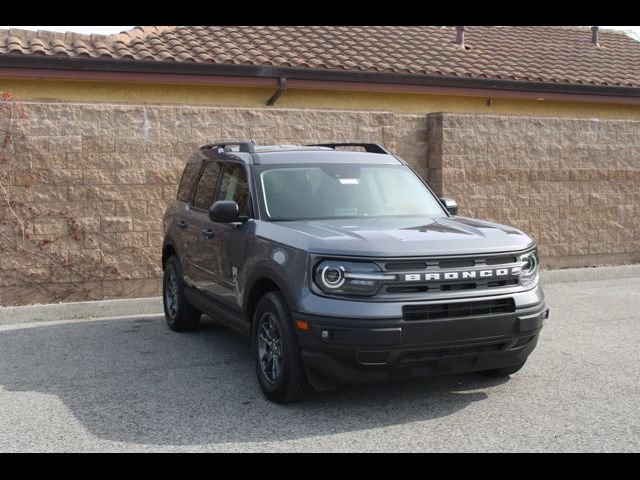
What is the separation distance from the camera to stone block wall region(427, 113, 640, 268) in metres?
11.9

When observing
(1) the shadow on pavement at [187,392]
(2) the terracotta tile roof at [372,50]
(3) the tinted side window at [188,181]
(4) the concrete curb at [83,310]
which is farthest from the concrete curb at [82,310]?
(2) the terracotta tile roof at [372,50]

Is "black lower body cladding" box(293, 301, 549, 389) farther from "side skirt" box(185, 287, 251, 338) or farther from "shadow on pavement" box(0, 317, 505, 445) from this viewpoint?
"side skirt" box(185, 287, 251, 338)

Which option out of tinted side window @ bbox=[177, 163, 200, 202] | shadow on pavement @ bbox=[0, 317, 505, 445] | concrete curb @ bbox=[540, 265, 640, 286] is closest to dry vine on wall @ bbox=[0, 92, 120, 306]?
shadow on pavement @ bbox=[0, 317, 505, 445]

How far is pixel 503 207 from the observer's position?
12.2 metres

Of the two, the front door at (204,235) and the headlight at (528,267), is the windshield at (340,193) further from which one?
the headlight at (528,267)

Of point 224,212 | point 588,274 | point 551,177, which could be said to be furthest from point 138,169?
point 588,274

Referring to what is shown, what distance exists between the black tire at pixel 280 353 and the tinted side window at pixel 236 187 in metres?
1.10

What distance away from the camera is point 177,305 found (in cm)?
846

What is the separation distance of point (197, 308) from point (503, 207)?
6145mm

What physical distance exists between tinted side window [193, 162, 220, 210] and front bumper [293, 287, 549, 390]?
8.50 ft

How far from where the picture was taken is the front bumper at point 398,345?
527cm
